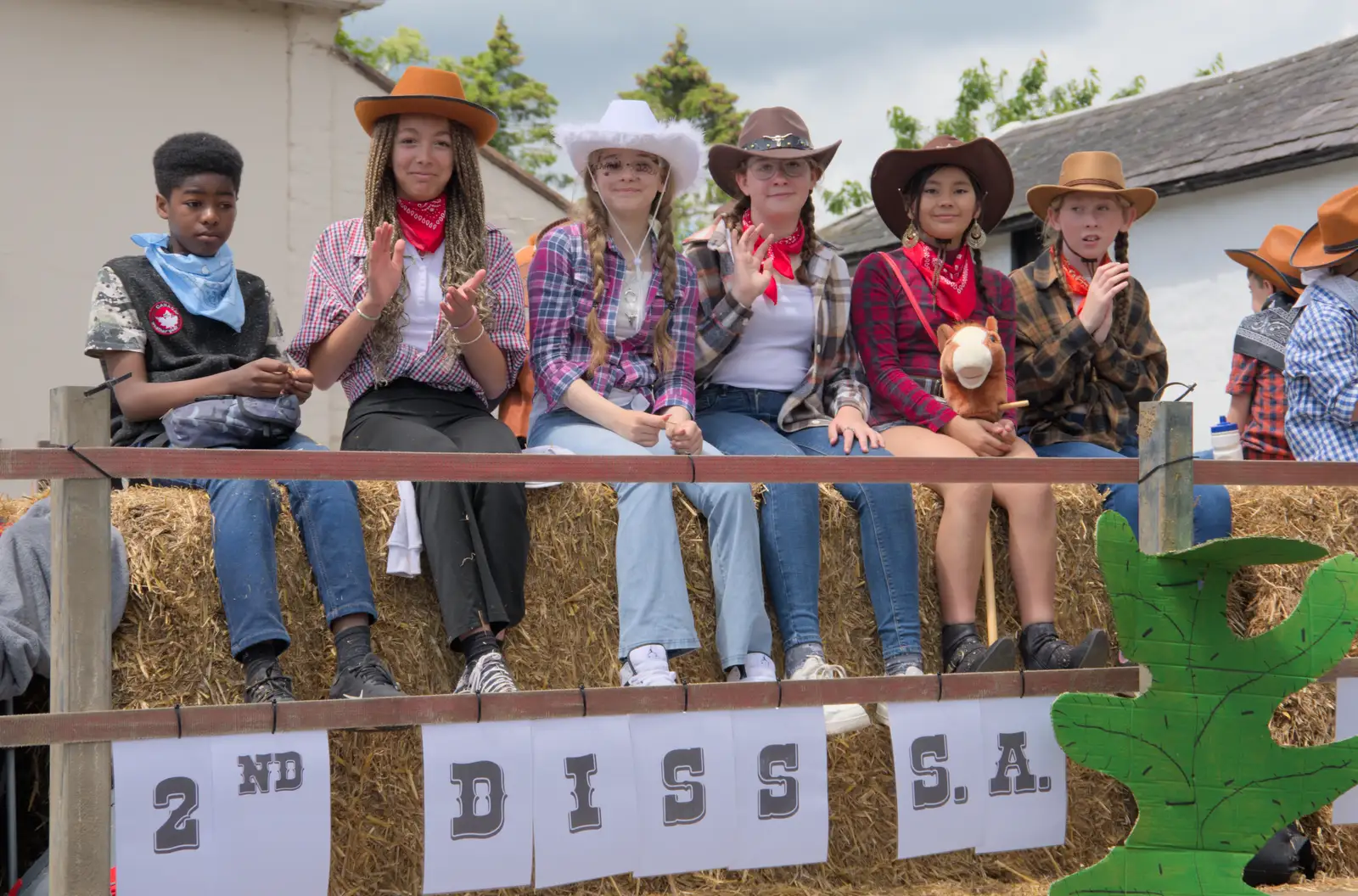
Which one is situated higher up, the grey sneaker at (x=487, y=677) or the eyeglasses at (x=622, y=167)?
the eyeglasses at (x=622, y=167)

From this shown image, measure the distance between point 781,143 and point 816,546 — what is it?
1492 mm

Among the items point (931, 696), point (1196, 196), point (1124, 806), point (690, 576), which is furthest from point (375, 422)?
point (1196, 196)

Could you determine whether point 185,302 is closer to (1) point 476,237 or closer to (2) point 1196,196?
(1) point 476,237

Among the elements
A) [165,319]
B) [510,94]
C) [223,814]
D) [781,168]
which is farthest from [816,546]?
[510,94]

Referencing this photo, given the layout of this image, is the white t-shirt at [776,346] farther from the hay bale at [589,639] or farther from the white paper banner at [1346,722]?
the white paper banner at [1346,722]

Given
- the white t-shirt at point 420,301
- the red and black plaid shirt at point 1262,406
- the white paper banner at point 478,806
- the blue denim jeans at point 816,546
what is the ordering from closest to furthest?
the white paper banner at point 478,806 → the blue denim jeans at point 816,546 → the white t-shirt at point 420,301 → the red and black plaid shirt at point 1262,406

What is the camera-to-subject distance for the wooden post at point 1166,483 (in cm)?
395

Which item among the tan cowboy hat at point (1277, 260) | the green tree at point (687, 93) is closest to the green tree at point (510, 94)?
the green tree at point (687, 93)

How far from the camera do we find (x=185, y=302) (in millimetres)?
4168

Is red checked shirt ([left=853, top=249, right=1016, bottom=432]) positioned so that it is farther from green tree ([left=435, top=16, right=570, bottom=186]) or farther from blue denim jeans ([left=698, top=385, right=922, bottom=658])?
green tree ([left=435, top=16, right=570, bottom=186])

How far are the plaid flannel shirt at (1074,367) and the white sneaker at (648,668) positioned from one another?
195cm

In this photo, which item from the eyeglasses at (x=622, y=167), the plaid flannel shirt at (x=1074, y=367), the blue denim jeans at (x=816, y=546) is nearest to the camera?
the blue denim jeans at (x=816, y=546)

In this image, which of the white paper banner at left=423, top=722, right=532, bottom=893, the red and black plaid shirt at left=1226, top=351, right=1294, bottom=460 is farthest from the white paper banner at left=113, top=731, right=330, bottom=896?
the red and black plaid shirt at left=1226, top=351, right=1294, bottom=460

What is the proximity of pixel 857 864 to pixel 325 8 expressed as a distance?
9.49 meters
